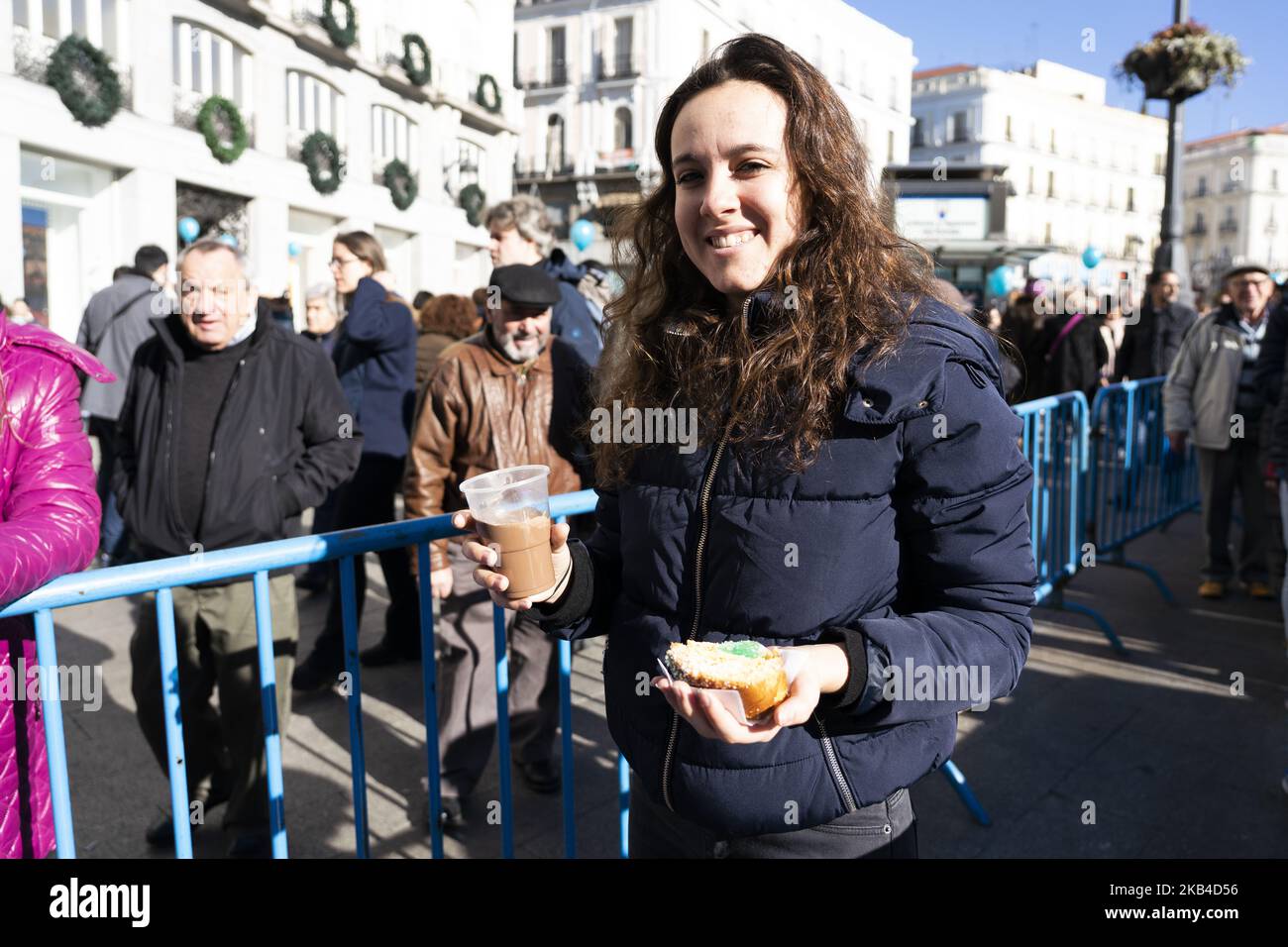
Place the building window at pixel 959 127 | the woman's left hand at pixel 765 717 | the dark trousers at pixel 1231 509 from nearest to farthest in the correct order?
the woman's left hand at pixel 765 717, the dark trousers at pixel 1231 509, the building window at pixel 959 127

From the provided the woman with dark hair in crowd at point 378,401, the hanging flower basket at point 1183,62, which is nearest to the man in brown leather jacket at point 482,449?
the woman with dark hair in crowd at point 378,401

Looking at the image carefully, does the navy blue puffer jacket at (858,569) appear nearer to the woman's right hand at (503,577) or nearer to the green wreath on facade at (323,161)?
the woman's right hand at (503,577)

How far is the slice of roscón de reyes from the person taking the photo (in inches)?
48.4

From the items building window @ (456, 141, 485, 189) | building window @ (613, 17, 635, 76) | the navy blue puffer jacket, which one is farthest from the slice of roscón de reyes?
building window @ (613, 17, 635, 76)

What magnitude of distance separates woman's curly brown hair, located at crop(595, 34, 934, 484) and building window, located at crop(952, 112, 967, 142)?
59112mm

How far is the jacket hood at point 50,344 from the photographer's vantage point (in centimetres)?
194

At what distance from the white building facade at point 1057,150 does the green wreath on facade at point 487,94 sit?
2926 centimetres

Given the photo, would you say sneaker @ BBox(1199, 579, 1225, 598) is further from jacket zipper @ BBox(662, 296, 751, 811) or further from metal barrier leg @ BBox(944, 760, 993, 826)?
jacket zipper @ BBox(662, 296, 751, 811)

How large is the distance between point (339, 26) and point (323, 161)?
307cm

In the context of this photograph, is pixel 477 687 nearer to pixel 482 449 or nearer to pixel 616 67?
pixel 482 449

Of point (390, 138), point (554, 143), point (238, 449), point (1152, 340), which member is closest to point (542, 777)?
point (238, 449)
